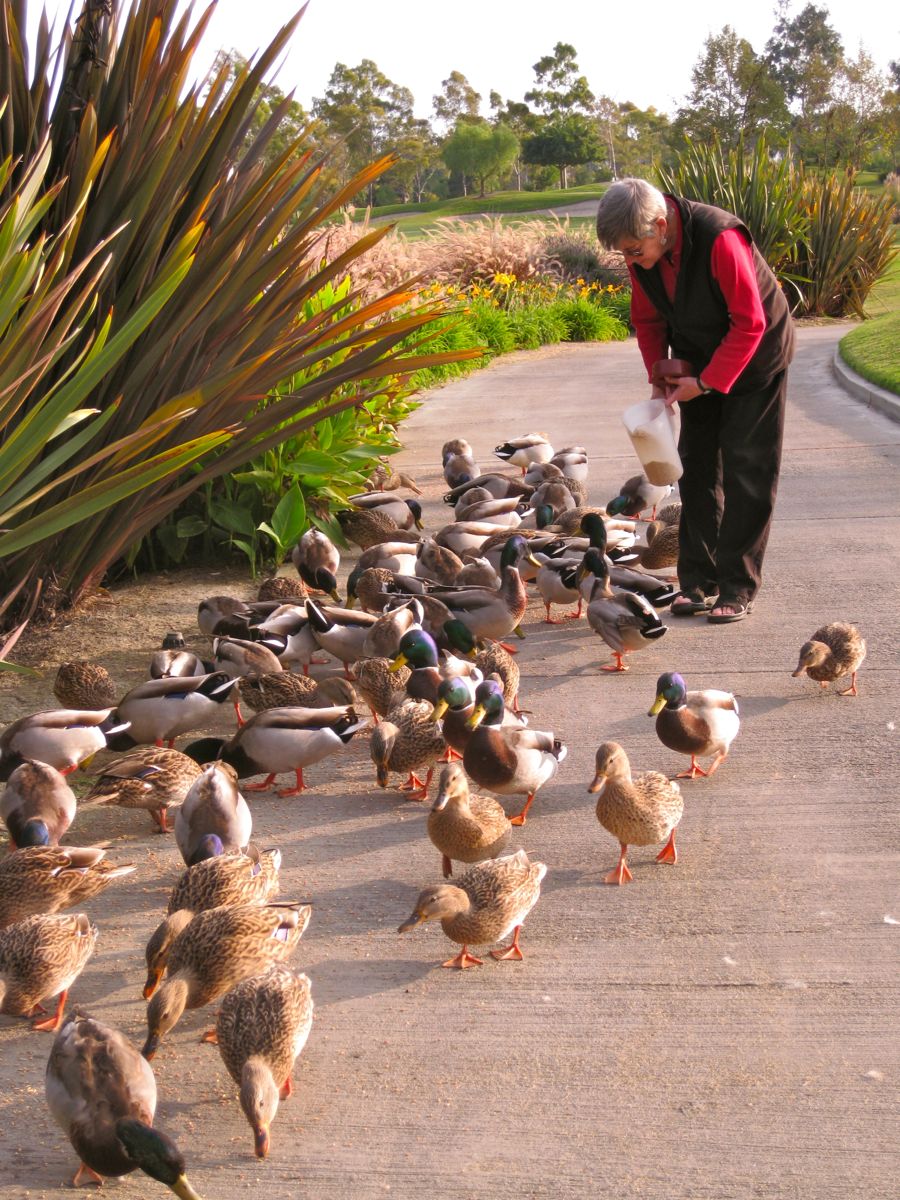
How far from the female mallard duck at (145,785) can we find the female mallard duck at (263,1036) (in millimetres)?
1470

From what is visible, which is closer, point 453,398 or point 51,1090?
point 51,1090

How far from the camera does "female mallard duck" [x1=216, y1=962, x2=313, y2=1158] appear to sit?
10.1ft

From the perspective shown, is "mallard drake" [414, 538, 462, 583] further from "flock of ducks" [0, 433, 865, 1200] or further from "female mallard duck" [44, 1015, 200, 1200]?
"female mallard duck" [44, 1015, 200, 1200]

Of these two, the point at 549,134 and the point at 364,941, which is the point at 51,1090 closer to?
the point at 364,941

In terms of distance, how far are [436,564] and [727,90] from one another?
5591 cm

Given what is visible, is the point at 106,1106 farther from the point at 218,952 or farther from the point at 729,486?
the point at 729,486

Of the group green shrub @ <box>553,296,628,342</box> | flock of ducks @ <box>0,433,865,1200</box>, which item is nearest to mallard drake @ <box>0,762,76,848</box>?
flock of ducks @ <box>0,433,865,1200</box>

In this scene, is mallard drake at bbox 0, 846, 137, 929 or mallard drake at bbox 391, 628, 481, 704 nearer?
mallard drake at bbox 0, 846, 137, 929

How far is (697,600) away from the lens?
7.21 metres

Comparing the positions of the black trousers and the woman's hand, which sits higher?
the woman's hand

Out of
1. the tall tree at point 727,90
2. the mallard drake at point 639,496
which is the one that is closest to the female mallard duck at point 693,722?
the mallard drake at point 639,496

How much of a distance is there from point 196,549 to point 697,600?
10.4 ft

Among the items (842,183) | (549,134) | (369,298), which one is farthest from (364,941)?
(549,134)

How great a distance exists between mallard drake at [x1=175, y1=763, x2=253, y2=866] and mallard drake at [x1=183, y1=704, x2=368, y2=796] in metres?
0.55
